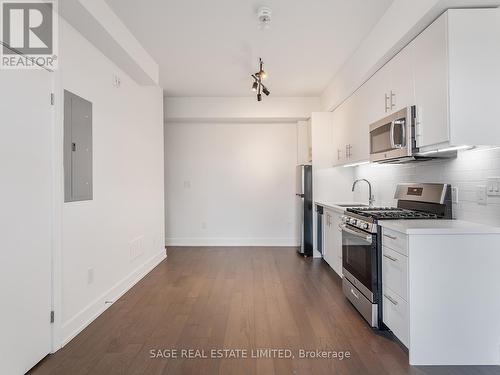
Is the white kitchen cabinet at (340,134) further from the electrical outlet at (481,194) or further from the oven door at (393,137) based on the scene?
the electrical outlet at (481,194)

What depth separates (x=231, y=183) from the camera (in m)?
5.71

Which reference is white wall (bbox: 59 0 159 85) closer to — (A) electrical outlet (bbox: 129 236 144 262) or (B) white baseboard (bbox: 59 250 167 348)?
(A) electrical outlet (bbox: 129 236 144 262)

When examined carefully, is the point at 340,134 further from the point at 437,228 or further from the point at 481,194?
the point at 437,228

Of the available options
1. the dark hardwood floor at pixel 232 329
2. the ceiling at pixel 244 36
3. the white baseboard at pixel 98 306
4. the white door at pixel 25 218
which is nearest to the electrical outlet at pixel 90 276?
the white baseboard at pixel 98 306

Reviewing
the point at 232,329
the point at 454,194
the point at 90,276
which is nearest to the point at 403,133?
the point at 454,194

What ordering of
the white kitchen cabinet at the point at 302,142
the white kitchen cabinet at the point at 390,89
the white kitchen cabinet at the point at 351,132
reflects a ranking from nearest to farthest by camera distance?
1. the white kitchen cabinet at the point at 390,89
2. the white kitchen cabinet at the point at 351,132
3. the white kitchen cabinet at the point at 302,142

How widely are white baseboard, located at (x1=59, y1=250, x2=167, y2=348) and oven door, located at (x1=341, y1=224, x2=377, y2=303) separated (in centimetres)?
233

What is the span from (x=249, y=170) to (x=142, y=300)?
3.22m

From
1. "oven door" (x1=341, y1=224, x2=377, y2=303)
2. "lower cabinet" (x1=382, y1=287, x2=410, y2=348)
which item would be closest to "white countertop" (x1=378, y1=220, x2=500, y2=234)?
"oven door" (x1=341, y1=224, x2=377, y2=303)

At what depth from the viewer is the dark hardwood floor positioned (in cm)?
194

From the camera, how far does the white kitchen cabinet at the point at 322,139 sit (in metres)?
4.74

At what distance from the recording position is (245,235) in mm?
5699

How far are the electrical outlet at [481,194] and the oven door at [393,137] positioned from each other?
0.51m

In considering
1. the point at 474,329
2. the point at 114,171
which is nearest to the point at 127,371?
the point at 114,171
